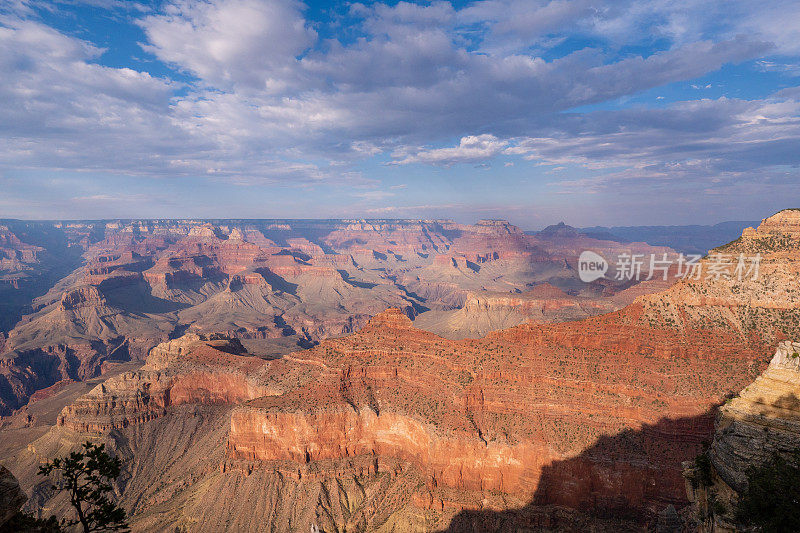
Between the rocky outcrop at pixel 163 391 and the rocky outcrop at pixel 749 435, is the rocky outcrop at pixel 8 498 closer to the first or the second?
the rocky outcrop at pixel 749 435

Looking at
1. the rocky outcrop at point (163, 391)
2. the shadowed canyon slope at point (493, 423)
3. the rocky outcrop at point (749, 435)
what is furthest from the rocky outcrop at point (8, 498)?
the rocky outcrop at point (163, 391)

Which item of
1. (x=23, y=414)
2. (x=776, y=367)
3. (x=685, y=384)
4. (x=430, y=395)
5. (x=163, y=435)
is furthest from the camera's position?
(x=23, y=414)

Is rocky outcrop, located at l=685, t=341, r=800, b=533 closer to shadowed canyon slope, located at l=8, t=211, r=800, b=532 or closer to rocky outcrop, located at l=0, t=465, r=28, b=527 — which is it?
shadowed canyon slope, located at l=8, t=211, r=800, b=532

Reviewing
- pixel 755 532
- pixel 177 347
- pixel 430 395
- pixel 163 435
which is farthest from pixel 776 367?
pixel 177 347

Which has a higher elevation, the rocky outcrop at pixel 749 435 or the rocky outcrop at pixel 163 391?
the rocky outcrop at pixel 749 435

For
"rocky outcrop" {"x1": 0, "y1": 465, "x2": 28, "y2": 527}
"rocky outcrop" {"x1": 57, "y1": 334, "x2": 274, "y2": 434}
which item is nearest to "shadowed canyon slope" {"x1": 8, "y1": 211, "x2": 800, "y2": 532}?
"rocky outcrop" {"x1": 57, "y1": 334, "x2": 274, "y2": 434}

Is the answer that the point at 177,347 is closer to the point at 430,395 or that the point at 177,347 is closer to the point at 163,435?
the point at 163,435
